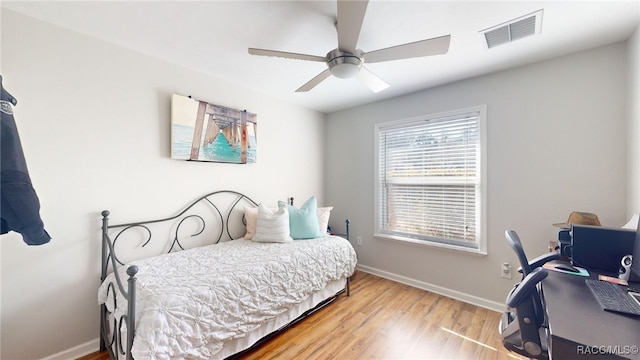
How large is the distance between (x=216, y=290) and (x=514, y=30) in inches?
109

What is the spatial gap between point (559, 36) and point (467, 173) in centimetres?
130

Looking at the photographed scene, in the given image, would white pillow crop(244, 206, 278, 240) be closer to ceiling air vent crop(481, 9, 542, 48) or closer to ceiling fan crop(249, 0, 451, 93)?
ceiling fan crop(249, 0, 451, 93)

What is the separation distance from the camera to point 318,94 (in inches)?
119

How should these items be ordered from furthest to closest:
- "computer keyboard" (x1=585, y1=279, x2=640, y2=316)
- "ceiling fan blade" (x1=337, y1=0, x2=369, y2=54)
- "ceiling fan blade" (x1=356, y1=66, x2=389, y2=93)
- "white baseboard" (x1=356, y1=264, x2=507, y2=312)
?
"white baseboard" (x1=356, y1=264, x2=507, y2=312), "ceiling fan blade" (x1=356, y1=66, x2=389, y2=93), "ceiling fan blade" (x1=337, y1=0, x2=369, y2=54), "computer keyboard" (x1=585, y1=279, x2=640, y2=316)

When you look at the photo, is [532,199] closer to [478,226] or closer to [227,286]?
[478,226]

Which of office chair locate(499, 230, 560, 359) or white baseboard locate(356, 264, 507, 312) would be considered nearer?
office chair locate(499, 230, 560, 359)

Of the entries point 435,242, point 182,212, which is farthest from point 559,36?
point 182,212

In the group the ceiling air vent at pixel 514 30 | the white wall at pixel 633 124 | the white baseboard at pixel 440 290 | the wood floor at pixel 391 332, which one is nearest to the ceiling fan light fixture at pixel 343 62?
the ceiling air vent at pixel 514 30

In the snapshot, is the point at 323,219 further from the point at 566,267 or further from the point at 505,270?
the point at 566,267

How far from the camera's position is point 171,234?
225 cm

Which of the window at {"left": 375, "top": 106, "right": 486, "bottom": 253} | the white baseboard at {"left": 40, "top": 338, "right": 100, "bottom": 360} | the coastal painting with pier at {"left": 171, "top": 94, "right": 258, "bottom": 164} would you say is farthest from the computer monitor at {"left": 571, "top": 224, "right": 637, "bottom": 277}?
the white baseboard at {"left": 40, "top": 338, "right": 100, "bottom": 360}

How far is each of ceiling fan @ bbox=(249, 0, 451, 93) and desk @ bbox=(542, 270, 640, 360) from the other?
4.58 ft

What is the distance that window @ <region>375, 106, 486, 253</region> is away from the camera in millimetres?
2539

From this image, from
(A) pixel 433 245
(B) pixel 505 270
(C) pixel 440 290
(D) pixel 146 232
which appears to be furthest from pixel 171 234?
(B) pixel 505 270
